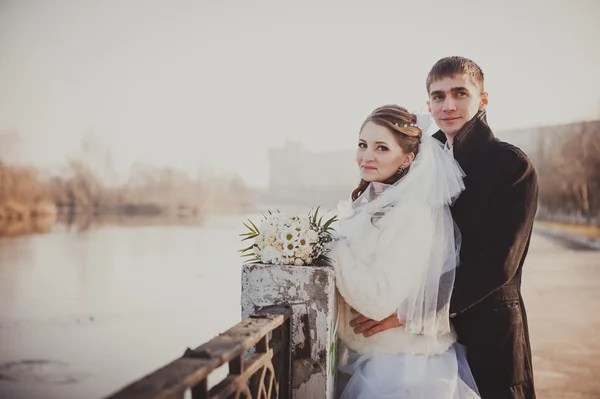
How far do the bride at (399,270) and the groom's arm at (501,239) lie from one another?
3.0 inches

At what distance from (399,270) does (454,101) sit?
108 centimetres

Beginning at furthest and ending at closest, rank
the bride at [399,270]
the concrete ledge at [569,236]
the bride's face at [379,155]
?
the concrete ledge at [569,236]
the bride's face at [379,155]
the bride at [399,270]

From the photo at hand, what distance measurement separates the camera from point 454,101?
301 centimetres

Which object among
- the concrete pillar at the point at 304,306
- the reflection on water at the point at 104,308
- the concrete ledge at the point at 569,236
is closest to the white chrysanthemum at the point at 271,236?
the concrete pillar at the point at 304,306

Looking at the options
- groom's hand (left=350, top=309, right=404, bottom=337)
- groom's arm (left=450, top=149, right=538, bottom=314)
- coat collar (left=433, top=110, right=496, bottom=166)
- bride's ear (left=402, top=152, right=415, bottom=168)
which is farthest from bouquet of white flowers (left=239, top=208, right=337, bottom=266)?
coat collar (left=433, top=110, right=496, bottom=166)

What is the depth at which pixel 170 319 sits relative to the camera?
70.8ft

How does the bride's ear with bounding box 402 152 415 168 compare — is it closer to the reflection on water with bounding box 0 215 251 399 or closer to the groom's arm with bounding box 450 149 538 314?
the groom's arm with bounding box 450 149 538 314

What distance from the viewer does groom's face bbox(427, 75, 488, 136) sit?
3.00 metres

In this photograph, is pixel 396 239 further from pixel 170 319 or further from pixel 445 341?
pixel 170 319

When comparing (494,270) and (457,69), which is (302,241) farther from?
(457,69)

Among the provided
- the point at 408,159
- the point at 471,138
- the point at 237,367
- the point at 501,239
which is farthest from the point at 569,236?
the point at 237,367

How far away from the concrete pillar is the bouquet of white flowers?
0.04 m

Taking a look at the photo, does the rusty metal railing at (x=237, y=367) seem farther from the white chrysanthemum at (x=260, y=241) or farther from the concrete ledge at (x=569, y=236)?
the concrete ledge at (x=569, y=236)

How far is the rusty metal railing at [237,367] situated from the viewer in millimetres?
1345
